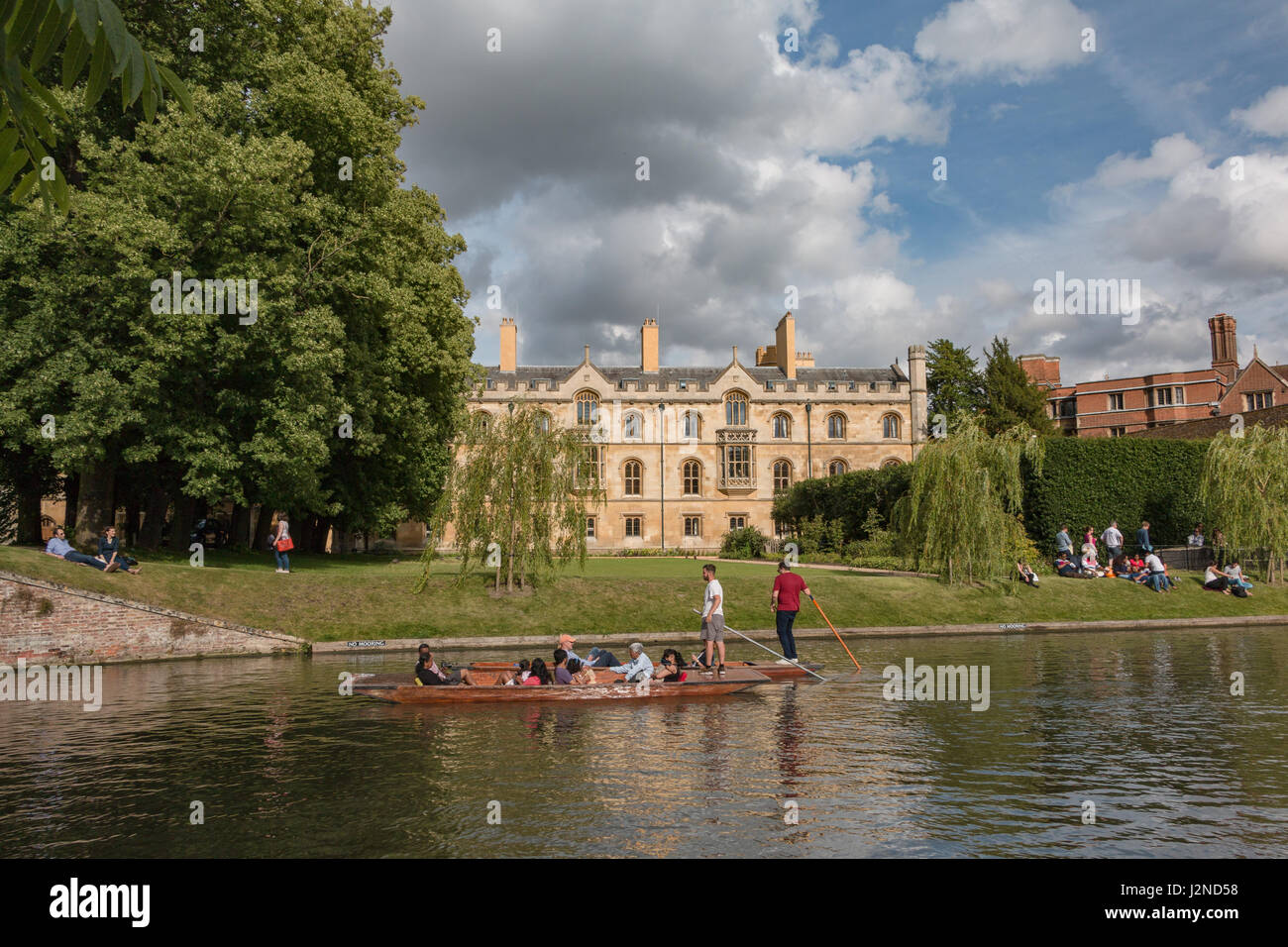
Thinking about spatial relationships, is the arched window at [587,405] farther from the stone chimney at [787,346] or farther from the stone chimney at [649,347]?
the stone chimney at [787,346]

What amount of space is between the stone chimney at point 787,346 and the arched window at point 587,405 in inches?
537

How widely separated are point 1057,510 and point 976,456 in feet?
31.2

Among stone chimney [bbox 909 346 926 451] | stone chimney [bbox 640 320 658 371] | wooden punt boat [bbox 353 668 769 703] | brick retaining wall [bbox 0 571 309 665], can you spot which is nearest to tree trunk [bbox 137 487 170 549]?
brick retaining wall [bbox 0 571 309 665]

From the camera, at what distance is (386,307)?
25062mm

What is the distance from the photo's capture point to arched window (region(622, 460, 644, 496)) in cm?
5775

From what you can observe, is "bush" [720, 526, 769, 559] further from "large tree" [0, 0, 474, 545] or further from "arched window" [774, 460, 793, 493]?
"large tree" [0, 0, 474, 545]

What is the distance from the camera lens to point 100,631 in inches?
676

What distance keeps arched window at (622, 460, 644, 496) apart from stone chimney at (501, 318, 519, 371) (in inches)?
430
